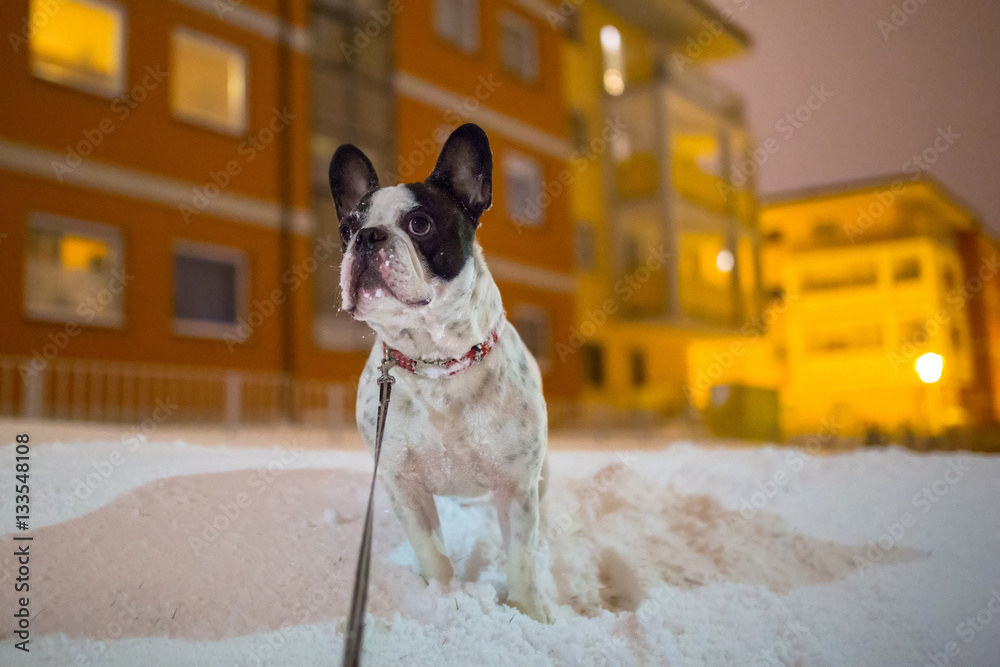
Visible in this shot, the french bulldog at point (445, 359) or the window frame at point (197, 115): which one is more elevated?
the window frame at point (197, 115)

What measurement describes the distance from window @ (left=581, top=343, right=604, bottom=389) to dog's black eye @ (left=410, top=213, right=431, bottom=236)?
19067 millimetres

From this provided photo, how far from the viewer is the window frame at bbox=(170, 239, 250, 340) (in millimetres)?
12359

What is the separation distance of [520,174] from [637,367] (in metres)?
7.60

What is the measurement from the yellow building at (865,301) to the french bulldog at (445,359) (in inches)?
1321

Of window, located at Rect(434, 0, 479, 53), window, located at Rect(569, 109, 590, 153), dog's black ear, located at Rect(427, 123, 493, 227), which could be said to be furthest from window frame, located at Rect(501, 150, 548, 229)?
dog's black ear, located at Rect(427, 123, 493, 227)

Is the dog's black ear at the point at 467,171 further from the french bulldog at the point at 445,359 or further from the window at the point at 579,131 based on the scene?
the window at the point at 579,131

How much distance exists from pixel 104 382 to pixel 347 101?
7.70m

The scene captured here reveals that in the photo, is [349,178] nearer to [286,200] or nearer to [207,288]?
[207,288]

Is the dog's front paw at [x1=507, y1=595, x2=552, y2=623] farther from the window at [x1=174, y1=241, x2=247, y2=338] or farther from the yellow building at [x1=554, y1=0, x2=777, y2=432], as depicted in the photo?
the yellow building at [x1=554, y1=0, x2=777, y2=432]

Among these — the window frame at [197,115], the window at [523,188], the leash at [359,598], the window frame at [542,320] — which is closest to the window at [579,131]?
the window at [523,188]

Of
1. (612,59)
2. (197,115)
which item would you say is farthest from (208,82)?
(612,59)

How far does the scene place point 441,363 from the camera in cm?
337

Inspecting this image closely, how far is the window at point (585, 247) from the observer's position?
22.4 m

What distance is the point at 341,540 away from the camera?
410cm
